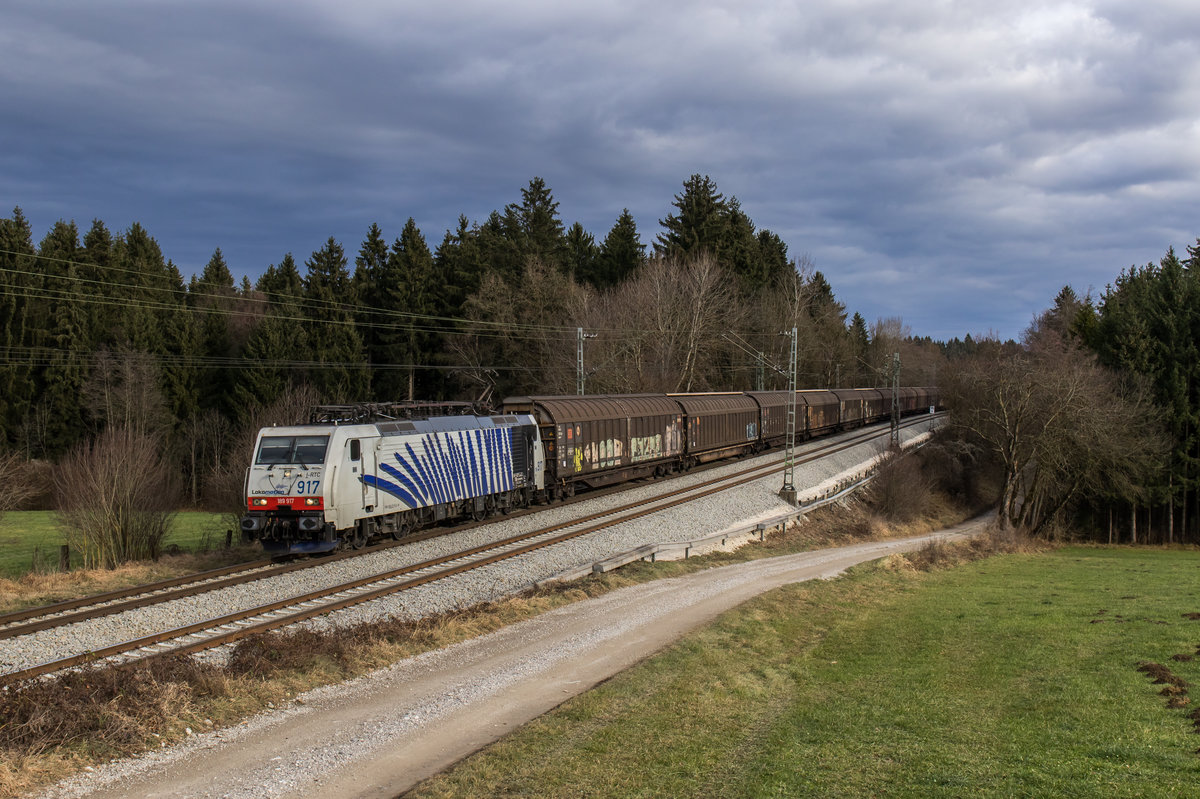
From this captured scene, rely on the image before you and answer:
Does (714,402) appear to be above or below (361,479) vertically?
above

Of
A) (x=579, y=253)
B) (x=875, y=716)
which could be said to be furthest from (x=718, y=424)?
(x=579, y=253)

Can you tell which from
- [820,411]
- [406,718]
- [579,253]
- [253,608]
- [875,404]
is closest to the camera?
[406,718]

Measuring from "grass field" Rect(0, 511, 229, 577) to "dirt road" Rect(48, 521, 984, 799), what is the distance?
527 inches

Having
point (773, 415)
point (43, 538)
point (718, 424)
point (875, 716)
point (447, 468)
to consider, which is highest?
point (773, 415)

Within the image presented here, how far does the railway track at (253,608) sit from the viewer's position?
1280 cm

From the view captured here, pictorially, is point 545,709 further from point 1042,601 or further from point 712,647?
point 1042,601

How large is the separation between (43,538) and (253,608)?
23349 millimetres

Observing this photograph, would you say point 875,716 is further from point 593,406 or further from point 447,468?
point 593,406

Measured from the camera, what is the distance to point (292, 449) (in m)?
20.1

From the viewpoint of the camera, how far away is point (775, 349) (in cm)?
7838

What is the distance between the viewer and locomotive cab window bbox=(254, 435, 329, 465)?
1989 cm

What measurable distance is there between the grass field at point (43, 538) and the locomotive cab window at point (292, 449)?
5865 millimetres

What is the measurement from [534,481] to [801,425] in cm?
2969

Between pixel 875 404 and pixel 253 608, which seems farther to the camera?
pixel 875 404
